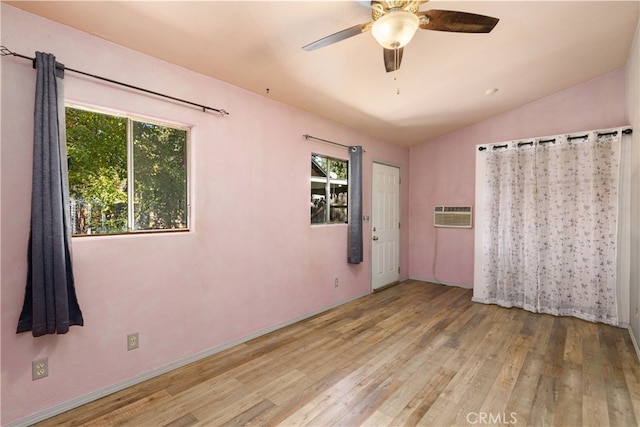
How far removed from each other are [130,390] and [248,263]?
1314 mm

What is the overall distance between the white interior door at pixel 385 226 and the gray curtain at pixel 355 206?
612mm

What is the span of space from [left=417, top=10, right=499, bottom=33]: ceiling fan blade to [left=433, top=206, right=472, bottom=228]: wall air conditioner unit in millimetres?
3663

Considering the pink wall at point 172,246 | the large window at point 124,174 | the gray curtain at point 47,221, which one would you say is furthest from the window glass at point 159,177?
the gray curtain at point 47,221

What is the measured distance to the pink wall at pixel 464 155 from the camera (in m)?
3.75

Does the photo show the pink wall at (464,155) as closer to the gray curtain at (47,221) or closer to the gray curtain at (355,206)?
the gray curtain at (355,206)

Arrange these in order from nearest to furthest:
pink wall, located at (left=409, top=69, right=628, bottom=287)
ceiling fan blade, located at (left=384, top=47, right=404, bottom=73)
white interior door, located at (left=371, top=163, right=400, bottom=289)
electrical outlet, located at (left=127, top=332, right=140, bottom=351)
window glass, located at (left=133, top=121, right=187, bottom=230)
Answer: ceiling fan blade, located at (left=384, top=47, right=404, bottom=73) < electrical outlet, located at (left=127, top=332, right=140, bottom=351) < window glass, located at (left=133, top=121, right=187, bottom=230) < pink wall, located at (left=409, top=69, right=628, bottom=287) < white interior door, located at (left=371, top=163, right=400, bottom=289)

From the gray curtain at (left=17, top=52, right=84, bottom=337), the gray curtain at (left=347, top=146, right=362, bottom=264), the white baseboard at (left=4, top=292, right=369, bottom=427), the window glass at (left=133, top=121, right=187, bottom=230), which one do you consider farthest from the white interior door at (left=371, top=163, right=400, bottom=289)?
the gray curtain at (left=17, top=52, right=84, bottom=337)

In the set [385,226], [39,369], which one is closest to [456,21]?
[39,369]

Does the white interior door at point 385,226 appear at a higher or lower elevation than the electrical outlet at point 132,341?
higher

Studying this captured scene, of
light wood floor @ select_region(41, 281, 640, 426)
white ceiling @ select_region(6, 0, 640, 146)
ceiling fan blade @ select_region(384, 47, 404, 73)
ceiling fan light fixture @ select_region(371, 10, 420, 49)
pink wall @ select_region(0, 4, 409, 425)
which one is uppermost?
white ceiling @ select_region(6, 0, 640, 146)

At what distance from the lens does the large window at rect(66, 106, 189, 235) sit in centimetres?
204

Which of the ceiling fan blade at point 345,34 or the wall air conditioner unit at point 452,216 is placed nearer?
the ceiling fan blade at point 345,34

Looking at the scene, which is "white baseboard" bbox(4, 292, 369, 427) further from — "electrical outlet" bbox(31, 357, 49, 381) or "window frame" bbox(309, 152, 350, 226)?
"window frame" bbox(309, 152, 350, 226)

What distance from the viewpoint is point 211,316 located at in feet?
8.79
